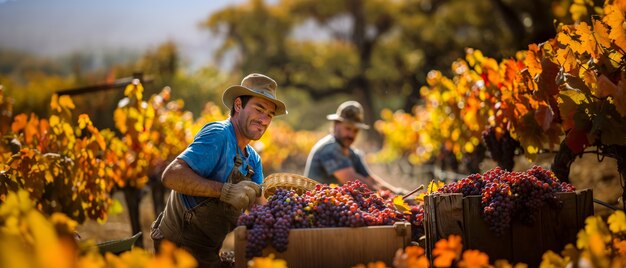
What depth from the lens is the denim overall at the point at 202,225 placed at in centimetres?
334

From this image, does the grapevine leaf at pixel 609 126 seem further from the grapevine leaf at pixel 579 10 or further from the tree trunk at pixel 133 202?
the tree trunk at pixel 133 202

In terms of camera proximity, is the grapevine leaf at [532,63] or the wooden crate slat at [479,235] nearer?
the wooden crate slat at [479,235]

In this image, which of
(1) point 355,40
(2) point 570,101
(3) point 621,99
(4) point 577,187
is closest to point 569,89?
(2) point 570,101

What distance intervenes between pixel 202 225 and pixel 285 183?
511 mm

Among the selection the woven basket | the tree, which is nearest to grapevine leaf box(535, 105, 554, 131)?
the woven basket

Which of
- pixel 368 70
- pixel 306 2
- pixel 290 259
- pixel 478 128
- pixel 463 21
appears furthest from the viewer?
pixel 306 2

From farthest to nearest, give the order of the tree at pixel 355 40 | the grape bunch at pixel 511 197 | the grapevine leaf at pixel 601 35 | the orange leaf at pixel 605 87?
the tree at pixel 355 40, the grapevine leaf at pixel 601 35, the orange leaf at pixel 605 87, the grape bunch at pixel 511 197

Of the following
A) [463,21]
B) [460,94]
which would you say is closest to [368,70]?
[463,21]

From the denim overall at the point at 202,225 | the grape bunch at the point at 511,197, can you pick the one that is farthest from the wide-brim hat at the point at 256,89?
the grape bunch at the point at 511,197

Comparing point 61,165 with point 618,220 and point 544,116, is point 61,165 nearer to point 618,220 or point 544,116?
point 544,116

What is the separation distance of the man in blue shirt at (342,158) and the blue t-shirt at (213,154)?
2.17 m

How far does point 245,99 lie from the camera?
357cm

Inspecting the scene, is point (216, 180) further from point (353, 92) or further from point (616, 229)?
point (353, 92)

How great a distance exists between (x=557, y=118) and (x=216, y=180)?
1913mm
